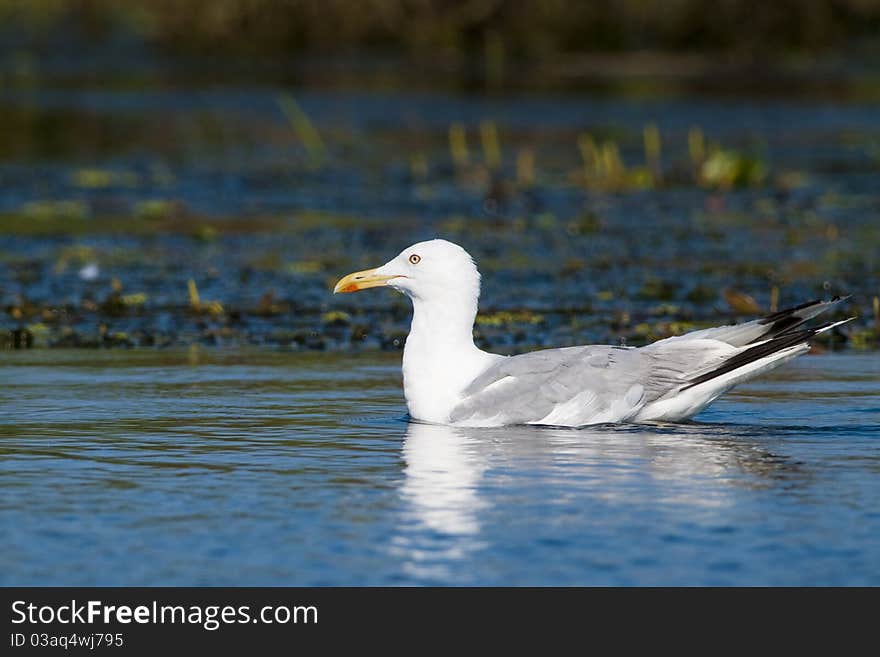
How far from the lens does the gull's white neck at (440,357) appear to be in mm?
11758

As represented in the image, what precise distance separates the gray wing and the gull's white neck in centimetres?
11

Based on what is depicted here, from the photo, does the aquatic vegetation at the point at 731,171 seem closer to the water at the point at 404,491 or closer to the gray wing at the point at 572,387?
the water at the point at 404,491

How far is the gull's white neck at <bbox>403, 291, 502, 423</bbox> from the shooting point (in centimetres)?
1176

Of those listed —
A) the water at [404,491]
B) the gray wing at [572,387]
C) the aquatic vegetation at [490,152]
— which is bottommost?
the water at [404,491]

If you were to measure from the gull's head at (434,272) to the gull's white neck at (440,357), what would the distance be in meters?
0.04

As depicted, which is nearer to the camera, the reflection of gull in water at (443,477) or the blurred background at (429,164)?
the reflection of gull in water at (443,477)

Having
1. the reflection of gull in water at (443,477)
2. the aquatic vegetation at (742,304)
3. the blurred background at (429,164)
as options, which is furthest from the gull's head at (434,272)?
the aquatic vegetation at (742,304)

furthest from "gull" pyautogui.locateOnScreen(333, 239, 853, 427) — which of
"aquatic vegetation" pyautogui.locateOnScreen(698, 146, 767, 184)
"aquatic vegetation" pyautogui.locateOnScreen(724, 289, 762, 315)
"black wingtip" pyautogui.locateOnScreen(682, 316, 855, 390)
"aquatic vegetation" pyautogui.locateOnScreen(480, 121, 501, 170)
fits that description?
"aquatic vegetation" pyautogui.locateOnScreen(480, 121, 501, 170)

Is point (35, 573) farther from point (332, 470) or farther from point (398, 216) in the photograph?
point (398, 216)

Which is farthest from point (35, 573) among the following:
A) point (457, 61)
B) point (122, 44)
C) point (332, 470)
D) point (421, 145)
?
point (122, 44)

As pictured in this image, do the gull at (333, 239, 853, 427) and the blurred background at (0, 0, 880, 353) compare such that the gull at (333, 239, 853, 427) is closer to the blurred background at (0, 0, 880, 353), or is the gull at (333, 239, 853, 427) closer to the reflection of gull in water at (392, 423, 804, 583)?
the reflection of gull in water at (392, 423, 804, 583)

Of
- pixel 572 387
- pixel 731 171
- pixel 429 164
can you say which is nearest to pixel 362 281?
pixel 572 387

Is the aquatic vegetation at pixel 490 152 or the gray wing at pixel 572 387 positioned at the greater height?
the aquatic vegetation at pixel 490 152

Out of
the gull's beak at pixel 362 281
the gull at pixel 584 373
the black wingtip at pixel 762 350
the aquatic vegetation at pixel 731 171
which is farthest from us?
the aquatic vegetation at pixel 731 171
